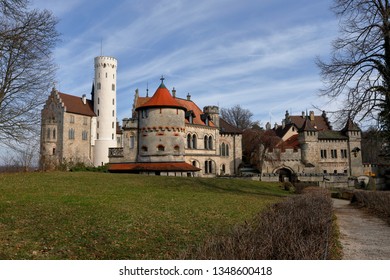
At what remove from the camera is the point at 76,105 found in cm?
6412

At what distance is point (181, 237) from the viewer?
877cm

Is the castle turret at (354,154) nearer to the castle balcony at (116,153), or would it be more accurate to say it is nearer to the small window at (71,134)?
the castle balcony at (116,153)

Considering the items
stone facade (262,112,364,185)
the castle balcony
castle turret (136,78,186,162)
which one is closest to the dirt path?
castle turret (136,78,186,162)

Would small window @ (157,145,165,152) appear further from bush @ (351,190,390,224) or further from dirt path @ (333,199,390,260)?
dirt path @ (333,199,390,260)

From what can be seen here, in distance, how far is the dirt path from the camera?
8.62 meters

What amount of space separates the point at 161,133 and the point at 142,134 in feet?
8.26

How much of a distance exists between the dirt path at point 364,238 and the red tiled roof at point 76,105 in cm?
5624

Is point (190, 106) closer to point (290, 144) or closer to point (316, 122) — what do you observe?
point (290, 144)

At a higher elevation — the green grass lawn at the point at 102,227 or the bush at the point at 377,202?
the green grass lawn at the point at 102,227

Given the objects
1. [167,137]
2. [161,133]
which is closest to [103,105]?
[161,133]

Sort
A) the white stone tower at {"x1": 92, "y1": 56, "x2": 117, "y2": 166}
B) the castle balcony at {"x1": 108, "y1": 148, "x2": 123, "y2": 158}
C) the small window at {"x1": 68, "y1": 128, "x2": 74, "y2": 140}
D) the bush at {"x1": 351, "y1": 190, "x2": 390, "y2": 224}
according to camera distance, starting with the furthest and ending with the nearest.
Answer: the white stone tower at {"x1": 92, "y1": 56, "x2": 117, "y2": 166} → the small window at {"x1": 68, "y1": 128, "x2": 74, "y2": 140} → the castle balcony at {"x1": 108, "y1": 148, "x2": 123, "y2": 158} → the bush at {"x1": 351, "y1": 190, "x2": 390, "y2": 224}

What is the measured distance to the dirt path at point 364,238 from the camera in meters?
8.62

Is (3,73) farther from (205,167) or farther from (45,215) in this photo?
(205,167)

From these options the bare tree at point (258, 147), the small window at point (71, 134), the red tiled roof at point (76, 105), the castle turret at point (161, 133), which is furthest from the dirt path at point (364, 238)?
the red tiled roof at point (76, 105)
